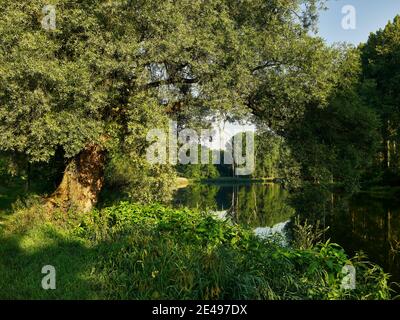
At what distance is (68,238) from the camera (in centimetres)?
1250

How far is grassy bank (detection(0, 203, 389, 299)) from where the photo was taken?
293 inches

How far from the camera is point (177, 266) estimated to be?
8.09 metres

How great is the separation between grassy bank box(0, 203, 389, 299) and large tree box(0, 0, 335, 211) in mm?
3927

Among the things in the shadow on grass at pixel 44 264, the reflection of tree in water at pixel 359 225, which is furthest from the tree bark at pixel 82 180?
the reflection of tree in water at pixel 359 225

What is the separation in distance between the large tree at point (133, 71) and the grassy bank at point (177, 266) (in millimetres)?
3927

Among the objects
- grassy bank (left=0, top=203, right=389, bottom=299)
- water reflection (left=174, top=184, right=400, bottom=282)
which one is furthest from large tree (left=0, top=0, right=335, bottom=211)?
water reflection (left=174, top=184, right=400, bottom=282)

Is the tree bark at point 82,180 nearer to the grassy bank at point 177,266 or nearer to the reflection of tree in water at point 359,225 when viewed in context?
the grassy bank at point 177,266

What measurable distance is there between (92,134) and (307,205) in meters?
12.2

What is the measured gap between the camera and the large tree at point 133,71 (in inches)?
530

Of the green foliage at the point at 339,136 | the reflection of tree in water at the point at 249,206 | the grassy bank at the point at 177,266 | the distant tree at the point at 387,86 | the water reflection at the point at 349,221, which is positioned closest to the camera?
the grassy bank at the point at 177,266

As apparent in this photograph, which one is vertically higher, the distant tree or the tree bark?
the distant tree

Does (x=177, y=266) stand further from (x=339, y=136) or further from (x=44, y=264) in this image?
(x=339, y=136)

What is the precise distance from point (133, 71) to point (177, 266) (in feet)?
28.0

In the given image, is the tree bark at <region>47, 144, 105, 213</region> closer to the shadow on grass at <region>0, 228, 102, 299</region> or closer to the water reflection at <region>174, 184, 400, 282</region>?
the shadow on grass at <region>0, 228, 102, 299</region>
